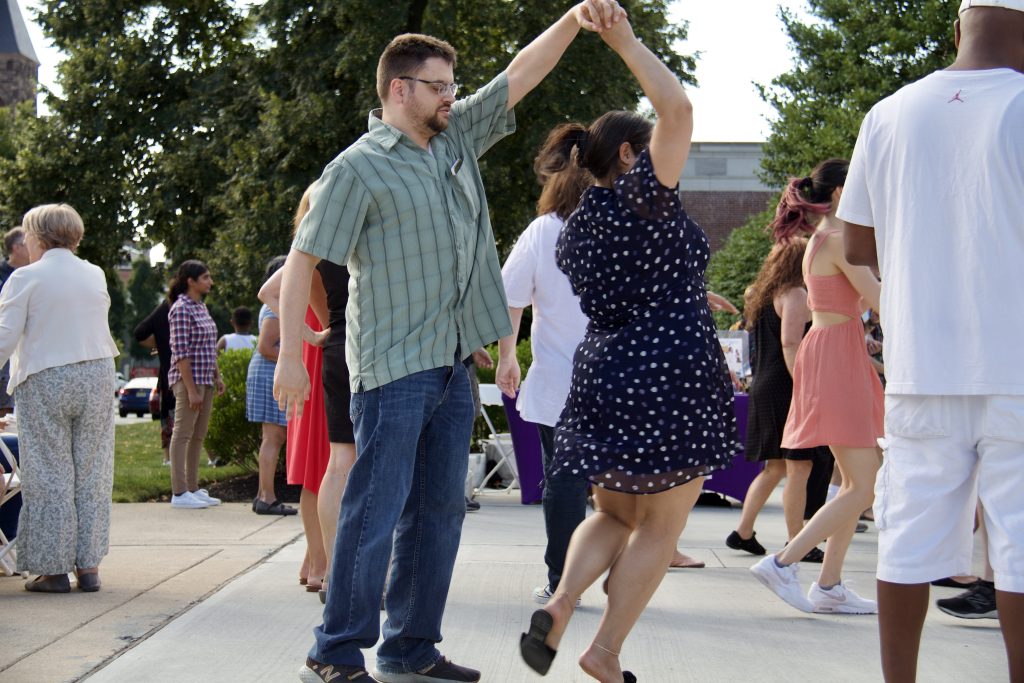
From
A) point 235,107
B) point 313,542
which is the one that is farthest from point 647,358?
point 235,107

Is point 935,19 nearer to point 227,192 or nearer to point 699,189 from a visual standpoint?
point 227,192

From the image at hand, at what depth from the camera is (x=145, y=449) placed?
60.7ft

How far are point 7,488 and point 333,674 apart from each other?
3270 millimetres

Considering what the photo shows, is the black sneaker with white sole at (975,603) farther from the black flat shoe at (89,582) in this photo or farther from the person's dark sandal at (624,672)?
the black flat shoe at (89,582)

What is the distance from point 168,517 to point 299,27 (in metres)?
14.5

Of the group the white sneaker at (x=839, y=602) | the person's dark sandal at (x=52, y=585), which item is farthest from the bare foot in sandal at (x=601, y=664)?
the person's dark sandal at (x=52, y=585)

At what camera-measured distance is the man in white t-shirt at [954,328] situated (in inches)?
119

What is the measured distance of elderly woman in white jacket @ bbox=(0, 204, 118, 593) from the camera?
5.86 meters

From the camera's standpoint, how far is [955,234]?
3.11m

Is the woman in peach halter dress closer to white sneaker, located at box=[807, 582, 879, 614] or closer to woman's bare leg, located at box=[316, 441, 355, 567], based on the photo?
white sneaker, located at box=[807, 582, 879, 614]

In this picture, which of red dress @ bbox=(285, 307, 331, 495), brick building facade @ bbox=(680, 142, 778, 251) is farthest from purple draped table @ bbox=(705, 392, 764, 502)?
brick building facade @ bbox=(680, 142, 778, 251)

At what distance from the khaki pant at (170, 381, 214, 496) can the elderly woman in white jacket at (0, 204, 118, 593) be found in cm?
364

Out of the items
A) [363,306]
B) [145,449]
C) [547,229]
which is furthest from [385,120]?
[145,449]

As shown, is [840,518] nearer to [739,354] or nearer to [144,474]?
[739,354]
